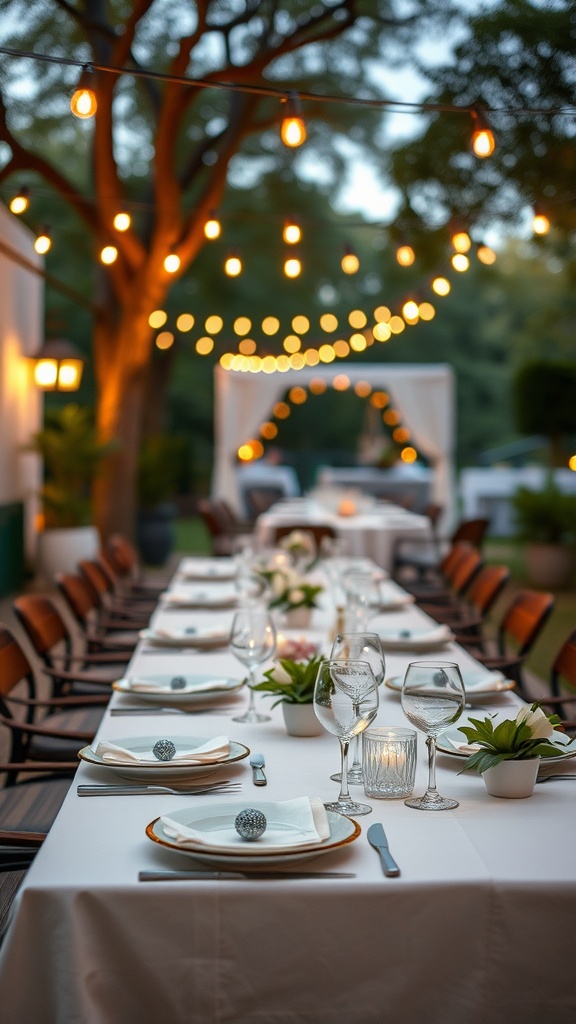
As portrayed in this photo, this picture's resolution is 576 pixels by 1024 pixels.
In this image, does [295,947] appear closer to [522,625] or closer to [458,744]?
[458,744]

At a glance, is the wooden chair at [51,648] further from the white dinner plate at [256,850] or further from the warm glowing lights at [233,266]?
the warm glowing lights at [233,266]

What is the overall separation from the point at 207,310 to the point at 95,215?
12283 mm

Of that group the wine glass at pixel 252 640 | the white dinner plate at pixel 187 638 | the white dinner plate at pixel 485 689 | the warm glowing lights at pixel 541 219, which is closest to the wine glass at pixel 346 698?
the wine glass at pixel 252 640

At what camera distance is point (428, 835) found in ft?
6.49

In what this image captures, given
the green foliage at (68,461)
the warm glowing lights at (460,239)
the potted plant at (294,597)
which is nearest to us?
the potted plant at (294,597)

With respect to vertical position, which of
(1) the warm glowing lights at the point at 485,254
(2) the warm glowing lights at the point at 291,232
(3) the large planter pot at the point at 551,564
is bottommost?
(3) the large planter pot at the point at 551,564

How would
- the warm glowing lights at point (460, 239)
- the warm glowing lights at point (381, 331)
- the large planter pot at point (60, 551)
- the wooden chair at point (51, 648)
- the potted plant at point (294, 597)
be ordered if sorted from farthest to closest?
the warm glowing lights at point (381, 331), the large planter pot at point (60, 551), the warm glowing lights at point (460, 239), the potted plant at point (294, 597), the wooden chair at point (51, 648)

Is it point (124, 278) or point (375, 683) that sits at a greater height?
point (124, 278)

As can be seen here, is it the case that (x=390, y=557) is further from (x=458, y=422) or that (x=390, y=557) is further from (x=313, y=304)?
(x=458, y=422)

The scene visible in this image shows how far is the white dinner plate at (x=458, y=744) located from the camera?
2.37 metres

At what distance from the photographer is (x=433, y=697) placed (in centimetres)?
208

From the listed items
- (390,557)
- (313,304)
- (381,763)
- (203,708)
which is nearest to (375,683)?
(381,763)

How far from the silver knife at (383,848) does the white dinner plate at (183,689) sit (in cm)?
103

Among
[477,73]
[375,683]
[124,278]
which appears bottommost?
[375,683]
